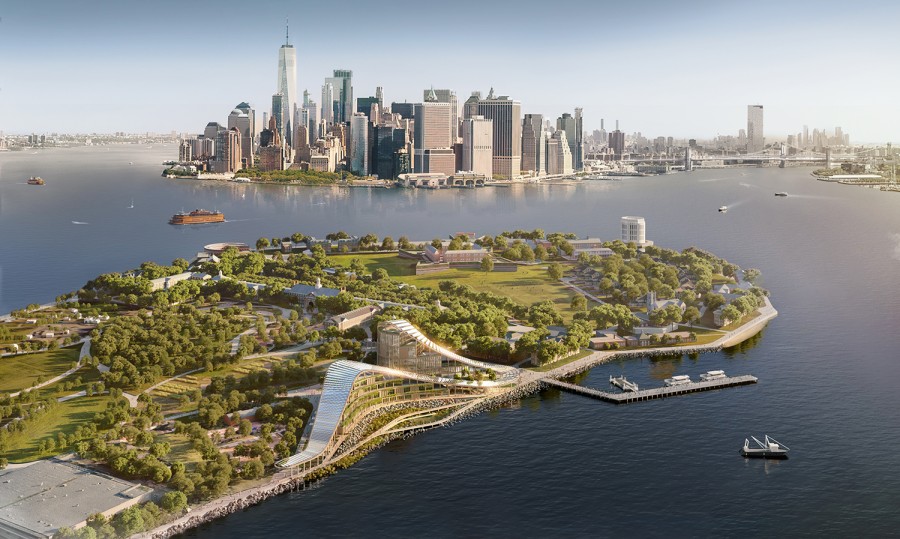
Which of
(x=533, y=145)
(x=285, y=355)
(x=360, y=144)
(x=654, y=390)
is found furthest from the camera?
(x=533, y=145)

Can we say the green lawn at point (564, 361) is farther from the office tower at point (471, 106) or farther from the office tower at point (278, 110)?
the office tower at point (278, 110)

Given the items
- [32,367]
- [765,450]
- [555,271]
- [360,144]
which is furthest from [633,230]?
[360,144]

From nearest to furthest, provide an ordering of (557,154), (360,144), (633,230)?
(633,230), (360,144), (557,154)

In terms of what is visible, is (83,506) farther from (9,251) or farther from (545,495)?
(9,251)

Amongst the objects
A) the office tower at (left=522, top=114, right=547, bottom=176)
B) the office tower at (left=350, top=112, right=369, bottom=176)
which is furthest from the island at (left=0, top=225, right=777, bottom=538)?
the office tower at (left=522, top=114, right=547, bottom=176)

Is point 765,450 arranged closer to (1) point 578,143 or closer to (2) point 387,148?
(2) point 387,148

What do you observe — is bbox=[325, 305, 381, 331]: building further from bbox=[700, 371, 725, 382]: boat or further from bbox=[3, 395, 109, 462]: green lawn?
bbox=[700, 371, 725, 382]: boat
